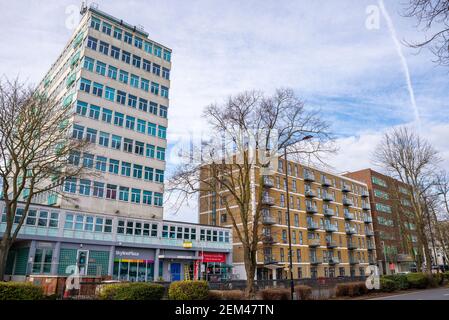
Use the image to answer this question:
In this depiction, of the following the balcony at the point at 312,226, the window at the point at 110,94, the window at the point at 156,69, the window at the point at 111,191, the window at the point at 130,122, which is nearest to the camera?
the window at the point at 111,191

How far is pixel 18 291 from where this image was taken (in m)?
13.5

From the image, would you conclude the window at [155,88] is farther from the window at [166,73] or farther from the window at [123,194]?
the window at [123,194]

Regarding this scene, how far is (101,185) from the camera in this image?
1512 inches

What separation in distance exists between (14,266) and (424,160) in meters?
43.2

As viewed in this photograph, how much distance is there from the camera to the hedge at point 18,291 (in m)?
13.2

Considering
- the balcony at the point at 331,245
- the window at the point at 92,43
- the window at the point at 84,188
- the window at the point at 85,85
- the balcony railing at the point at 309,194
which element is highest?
the window at the point at 92,43

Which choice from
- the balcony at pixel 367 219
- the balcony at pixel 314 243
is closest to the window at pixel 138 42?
the balcony at pixel 314 243

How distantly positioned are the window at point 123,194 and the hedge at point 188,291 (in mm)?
24083

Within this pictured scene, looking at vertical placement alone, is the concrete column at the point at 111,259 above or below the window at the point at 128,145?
below

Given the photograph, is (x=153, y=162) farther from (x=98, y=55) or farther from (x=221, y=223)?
(x=221, y=223)

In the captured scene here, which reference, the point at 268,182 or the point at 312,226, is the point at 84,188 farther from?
the point at 312,226

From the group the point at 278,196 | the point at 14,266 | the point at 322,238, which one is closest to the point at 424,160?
the point at 278,196

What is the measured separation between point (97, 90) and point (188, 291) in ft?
99.8

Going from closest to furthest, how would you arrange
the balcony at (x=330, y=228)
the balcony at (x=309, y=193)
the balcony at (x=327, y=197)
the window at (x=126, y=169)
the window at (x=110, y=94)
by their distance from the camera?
the window at (x=126, y=169), the window at (x=110, y=94), the balcony at (x=309, y=193), the balcony at (x=330, y=228), the balcony at (x=327, y=197)
